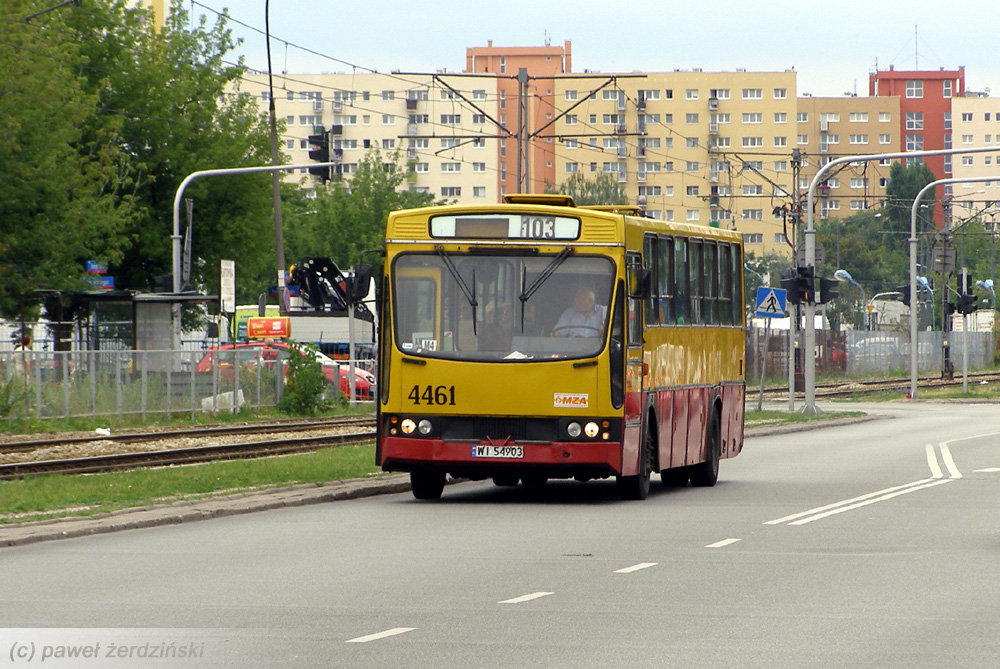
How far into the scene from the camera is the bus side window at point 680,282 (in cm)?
1988

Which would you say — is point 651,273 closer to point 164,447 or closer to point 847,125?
point 164,447

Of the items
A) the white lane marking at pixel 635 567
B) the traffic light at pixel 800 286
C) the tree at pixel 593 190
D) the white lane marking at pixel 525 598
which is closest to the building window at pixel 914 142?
the tree at pixel 593 190

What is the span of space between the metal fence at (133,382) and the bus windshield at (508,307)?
15734 millimetres

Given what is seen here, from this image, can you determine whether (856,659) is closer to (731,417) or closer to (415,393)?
(415,393)

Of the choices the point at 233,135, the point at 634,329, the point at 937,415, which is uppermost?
the point at 233,135

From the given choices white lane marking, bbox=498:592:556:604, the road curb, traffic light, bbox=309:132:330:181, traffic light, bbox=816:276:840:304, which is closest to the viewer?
white lane marking, bbox=498:592:556:604

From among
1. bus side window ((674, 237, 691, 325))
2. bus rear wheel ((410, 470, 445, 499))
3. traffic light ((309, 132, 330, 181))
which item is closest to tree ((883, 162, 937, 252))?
traffic light ((309, 132, 330, 181))

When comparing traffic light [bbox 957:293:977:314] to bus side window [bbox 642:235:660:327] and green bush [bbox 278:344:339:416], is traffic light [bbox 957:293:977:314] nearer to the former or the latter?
green bush [bbox 278:344:339:416]

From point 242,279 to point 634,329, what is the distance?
39665 mm

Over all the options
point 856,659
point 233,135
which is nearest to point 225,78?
point 233,135

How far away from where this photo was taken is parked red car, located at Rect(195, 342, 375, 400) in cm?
3740

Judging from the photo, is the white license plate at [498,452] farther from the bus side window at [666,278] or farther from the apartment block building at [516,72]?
the apartment block building at [516,72]

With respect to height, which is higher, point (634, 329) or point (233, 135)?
point (233, 135)

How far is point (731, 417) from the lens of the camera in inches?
894
